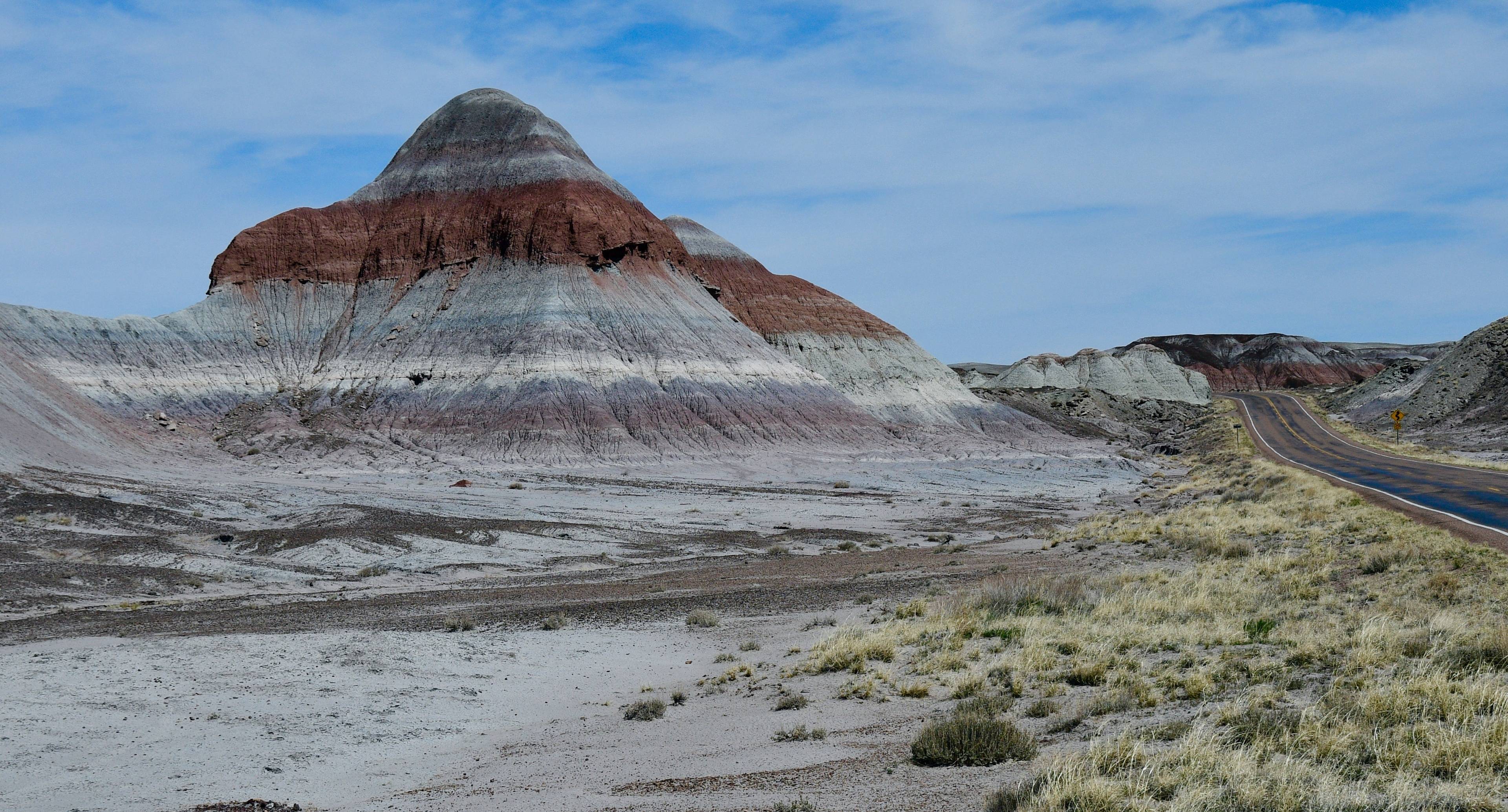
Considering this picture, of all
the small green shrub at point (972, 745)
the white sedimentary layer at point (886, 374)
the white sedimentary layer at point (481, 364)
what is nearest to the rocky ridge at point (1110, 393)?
the white sedimentary layer at point (886, 374)

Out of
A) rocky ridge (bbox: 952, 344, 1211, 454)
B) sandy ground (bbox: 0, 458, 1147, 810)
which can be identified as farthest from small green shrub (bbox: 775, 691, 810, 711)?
rocky ridge (bbox: 952, 344, 1211, 454)

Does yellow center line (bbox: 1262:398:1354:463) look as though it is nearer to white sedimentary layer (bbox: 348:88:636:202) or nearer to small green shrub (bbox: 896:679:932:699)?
small green shrub (bbox: 896:679:932:699)

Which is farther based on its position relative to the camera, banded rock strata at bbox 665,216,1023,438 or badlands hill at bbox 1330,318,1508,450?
banded rock strata at bbox 665,216,1023,438

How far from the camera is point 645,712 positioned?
39.4ft

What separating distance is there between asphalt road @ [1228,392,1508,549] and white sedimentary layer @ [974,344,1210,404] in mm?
71541

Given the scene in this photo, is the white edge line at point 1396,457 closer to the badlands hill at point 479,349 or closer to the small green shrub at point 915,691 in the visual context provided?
the badlands hill at point 479,349

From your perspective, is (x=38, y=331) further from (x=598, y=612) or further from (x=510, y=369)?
(x=598, y=612)

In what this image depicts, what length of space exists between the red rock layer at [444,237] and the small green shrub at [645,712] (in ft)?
249

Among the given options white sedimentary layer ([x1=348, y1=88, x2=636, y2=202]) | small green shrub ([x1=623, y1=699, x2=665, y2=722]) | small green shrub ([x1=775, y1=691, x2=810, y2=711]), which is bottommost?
small green shrub ([x1=623, y1=699, x2=665, y2=722])

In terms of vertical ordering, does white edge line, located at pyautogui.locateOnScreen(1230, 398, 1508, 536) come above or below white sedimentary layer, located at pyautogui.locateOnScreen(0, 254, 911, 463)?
below

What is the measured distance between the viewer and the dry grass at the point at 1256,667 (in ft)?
23.3

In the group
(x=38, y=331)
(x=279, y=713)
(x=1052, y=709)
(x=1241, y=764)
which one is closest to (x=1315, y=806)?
(x=1241, y=764)

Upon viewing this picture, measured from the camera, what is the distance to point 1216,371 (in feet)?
639

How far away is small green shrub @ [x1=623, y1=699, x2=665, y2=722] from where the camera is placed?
11945 mm
